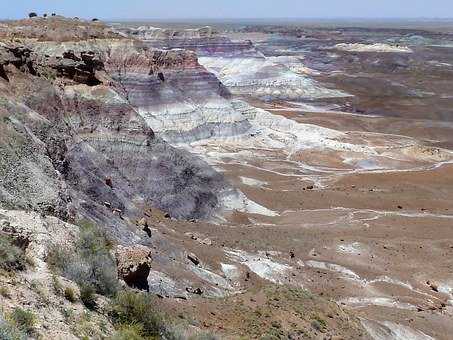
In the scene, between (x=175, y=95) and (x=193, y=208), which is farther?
(x=175, y=95)

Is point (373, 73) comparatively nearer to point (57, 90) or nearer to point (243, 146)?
point (243, 146)

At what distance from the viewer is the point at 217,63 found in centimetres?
8738

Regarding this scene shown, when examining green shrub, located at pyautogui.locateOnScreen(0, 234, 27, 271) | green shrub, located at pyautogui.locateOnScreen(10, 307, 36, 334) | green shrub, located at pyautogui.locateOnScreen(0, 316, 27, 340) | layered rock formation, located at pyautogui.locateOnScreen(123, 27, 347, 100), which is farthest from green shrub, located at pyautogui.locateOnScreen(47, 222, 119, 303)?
layered rock formation, located at pyautogui.locateOnScreen(123, 27, 347, 100)

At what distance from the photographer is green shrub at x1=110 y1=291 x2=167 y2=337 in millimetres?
9953

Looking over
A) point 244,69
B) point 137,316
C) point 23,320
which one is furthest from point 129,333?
point 244,69

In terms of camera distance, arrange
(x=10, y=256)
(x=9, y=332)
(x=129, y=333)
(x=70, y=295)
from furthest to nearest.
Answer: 1. (x=10, y=256)
2. (x=70, y=295)
3. (x=129, y=333)
4. (x=9, y=332)

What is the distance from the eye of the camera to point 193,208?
97.6ft

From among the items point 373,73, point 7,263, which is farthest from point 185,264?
point 373,73

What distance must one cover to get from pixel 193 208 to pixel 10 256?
2017 centimetres

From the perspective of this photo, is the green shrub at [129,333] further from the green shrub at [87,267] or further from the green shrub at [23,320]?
the green shrub at [23,320]

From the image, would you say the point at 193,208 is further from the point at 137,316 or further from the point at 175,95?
the point at 175,95

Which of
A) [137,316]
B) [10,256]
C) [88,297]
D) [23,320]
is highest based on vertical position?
[10,256]

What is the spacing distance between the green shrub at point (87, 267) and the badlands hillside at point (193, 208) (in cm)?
3

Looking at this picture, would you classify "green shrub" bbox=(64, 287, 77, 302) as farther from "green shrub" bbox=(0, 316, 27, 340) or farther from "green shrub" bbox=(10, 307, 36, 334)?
"green shrub" bbox=(0, 316, 27, 340)
